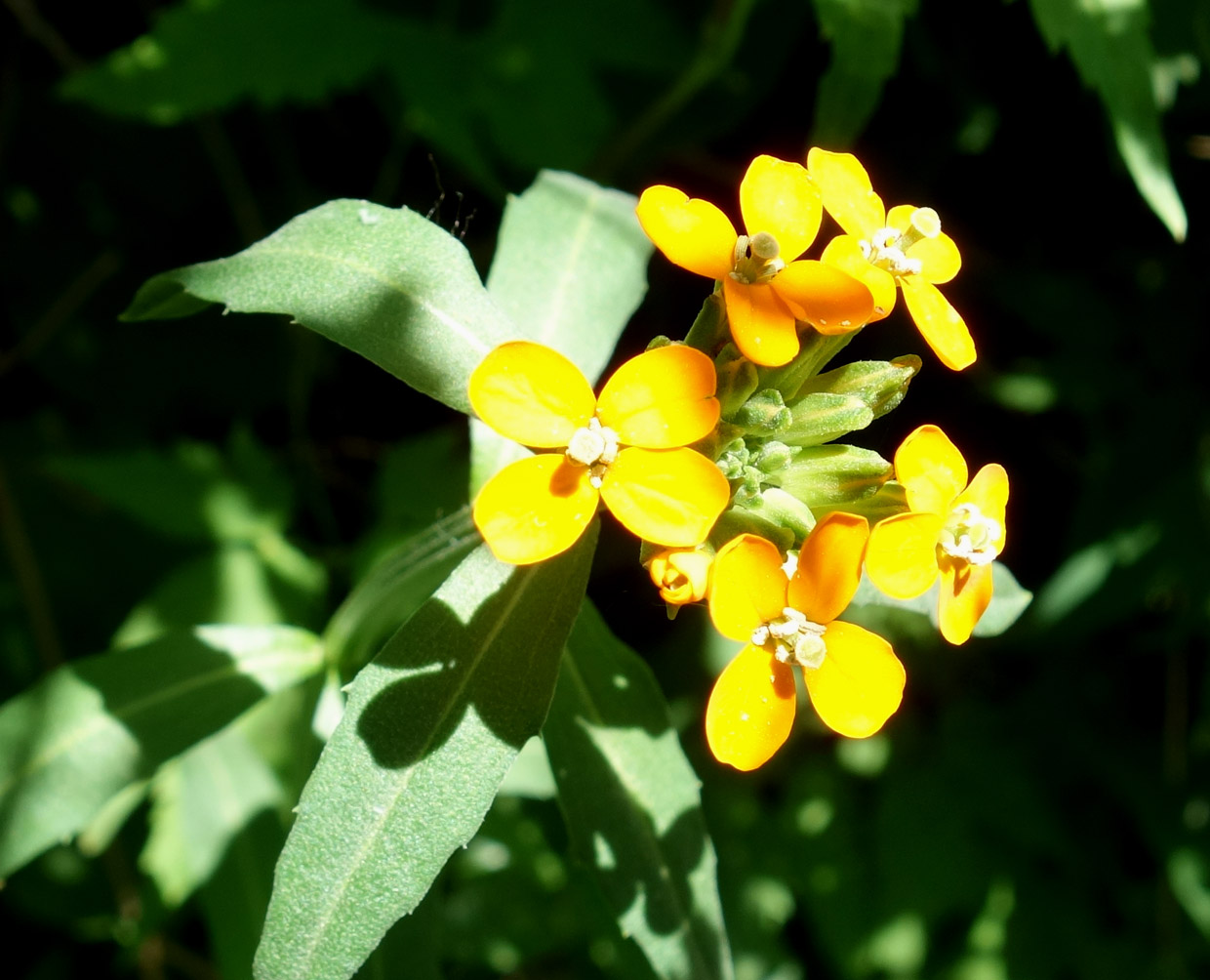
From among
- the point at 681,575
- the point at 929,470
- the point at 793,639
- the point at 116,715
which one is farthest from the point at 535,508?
the point at 116,715

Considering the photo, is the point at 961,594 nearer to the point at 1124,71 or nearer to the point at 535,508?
the point at 535,508

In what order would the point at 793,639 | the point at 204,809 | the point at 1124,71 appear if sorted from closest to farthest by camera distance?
the point at 793,639
the point at 1124,71
the point at 204,809

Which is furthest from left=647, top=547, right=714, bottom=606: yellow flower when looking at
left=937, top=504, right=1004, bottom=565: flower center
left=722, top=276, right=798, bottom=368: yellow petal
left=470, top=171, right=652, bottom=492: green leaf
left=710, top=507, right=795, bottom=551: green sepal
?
left=470, top=171, right=652, bottom=492: green leaf

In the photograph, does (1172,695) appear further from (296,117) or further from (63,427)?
(63,427)

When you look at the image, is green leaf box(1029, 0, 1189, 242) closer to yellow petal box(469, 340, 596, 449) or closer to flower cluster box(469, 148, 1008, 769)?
flower cluster box(469, 148, 1008, 769)

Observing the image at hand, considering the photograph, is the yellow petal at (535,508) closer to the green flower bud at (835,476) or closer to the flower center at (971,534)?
the green flower bud at (835,476)

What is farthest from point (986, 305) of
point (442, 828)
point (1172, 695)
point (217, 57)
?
point (442, 828)

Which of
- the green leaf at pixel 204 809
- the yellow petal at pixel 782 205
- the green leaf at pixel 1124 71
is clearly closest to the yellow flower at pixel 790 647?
the yellow petal at pixel 782 205
